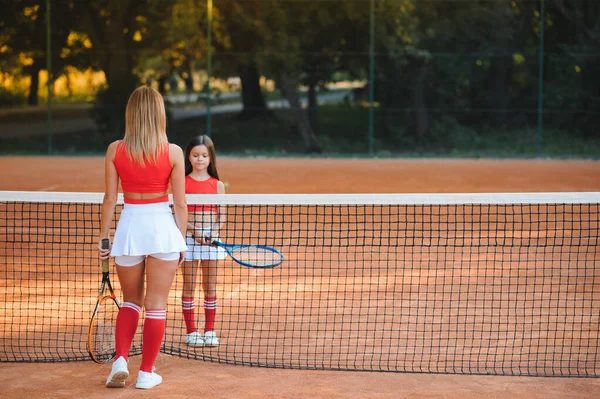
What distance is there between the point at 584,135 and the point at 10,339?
15.5 meters

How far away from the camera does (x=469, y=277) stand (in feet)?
23.8

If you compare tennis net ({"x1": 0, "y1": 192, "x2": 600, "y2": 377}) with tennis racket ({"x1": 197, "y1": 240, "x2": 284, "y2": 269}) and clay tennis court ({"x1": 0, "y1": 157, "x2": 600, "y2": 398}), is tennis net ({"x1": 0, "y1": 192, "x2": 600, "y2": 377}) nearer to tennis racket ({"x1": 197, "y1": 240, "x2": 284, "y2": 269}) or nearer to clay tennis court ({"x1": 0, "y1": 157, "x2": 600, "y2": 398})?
clay tennis court ({"x1": 0, "y1": 157, "x2": 600, "y2": 398})

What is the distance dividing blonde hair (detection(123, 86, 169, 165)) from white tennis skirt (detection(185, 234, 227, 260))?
1.14m

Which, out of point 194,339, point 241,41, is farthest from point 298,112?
point 194,339

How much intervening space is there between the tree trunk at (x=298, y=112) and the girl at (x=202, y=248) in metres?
13.7

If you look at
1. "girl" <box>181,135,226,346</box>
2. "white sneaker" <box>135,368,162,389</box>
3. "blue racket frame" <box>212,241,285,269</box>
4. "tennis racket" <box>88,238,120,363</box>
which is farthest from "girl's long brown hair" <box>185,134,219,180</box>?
"white sneaker" <box>135,368,162,389</box>

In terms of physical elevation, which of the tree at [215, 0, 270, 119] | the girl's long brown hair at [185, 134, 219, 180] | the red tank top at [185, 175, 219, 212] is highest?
the tree at [215, 0, 270, 119]

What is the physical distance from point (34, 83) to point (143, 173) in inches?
623

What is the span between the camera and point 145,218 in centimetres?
449

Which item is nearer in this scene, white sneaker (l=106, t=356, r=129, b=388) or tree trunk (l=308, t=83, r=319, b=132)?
white sneaker (l=106, t=356, r=129, b=388)

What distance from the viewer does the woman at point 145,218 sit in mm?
4418

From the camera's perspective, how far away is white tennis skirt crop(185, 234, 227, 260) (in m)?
5.45

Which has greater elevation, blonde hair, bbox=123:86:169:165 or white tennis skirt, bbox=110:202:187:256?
blonde hair, bbox=123:86:169:165

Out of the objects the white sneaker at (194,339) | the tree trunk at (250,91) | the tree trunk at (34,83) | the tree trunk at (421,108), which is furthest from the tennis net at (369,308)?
the tree trunk at (34,83)
